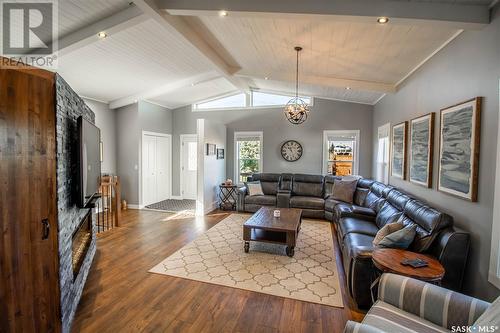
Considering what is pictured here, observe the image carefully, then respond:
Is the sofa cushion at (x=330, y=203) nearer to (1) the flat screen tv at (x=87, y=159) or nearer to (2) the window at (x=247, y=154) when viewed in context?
(2) the window at (x=247, y=154)

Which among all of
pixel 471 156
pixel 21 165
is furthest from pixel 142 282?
pixel 471 156

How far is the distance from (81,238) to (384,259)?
3519 millimetres

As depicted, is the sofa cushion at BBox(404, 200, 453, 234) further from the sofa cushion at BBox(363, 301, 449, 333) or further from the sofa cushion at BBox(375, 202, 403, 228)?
the sofa cushion at BBox(363, 301, 449, 333)

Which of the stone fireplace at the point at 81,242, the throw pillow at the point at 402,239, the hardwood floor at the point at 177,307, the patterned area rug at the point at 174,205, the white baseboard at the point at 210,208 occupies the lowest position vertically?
the hardwood floor at the point at 177,307

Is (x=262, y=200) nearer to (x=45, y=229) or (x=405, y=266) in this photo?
(x=405, y=266)

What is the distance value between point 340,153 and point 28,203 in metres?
6.53

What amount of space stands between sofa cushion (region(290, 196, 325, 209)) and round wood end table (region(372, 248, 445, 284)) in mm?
3492

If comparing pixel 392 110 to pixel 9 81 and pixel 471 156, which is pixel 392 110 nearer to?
pixel 471 156

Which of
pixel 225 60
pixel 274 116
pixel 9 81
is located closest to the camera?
pixel 9 81

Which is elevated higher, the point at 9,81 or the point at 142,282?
the point at 9,81

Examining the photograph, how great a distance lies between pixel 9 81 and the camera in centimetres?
176

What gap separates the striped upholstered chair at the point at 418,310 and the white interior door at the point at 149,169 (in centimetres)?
643

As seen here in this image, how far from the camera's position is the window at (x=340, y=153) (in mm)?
6801

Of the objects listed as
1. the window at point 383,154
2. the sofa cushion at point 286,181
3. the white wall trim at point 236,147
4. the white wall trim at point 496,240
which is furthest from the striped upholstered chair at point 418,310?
the white wall trim at point 236,147
